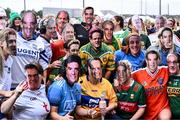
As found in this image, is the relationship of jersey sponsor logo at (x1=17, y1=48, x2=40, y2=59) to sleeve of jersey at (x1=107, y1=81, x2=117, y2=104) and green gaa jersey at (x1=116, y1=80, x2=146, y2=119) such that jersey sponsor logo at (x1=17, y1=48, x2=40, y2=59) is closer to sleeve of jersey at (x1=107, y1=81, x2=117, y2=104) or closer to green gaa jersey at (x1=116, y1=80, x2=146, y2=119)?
sleeve of jersey at (x1=107, y1=81, x2=117, y2=104)

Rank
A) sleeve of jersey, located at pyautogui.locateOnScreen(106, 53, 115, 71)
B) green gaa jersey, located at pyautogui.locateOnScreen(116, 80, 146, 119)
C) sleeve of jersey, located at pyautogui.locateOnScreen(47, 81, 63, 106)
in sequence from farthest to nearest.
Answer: sleeve of jersey, located at pyautogui.locateOnScreen(106, 53, 115, 71)
green gaa jersey, located at pyautogui.locateOnScreen(116, 80, 146, 119)
sleeve of jersey, located at pyautogui.locateOnScreen(47, 81, 63, 106)

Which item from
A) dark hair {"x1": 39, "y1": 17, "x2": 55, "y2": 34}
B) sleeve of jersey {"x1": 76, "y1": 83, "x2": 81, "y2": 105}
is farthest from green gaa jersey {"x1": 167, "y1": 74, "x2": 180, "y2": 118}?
dark hair {"x1": 39, "y1": 17, "x2": 55, "y2": 34}

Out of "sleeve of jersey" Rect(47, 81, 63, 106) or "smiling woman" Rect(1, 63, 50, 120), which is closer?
"smiling woman" Rect(1, 63, 50, 120)

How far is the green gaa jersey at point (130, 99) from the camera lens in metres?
6.44

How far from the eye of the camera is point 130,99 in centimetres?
645

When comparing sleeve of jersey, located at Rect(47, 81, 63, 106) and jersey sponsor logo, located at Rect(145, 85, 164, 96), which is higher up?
sleeve of jersey, located at Rect(47, 81, 63, 106)

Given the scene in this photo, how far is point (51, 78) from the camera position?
6812mm

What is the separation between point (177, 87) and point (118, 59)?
1199 millimetres

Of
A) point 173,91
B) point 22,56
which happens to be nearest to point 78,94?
point 22,56

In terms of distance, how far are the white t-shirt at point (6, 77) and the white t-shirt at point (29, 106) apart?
14.7 inches

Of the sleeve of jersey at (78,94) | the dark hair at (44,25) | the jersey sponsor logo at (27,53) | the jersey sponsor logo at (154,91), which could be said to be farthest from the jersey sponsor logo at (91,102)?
the dark hair at (44,25)

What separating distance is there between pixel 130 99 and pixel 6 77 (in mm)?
1937

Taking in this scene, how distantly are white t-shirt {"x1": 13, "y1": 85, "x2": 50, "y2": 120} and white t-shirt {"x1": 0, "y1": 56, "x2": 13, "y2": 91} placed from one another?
37 centimetres

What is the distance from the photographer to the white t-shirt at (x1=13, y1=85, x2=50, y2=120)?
5.30 m
